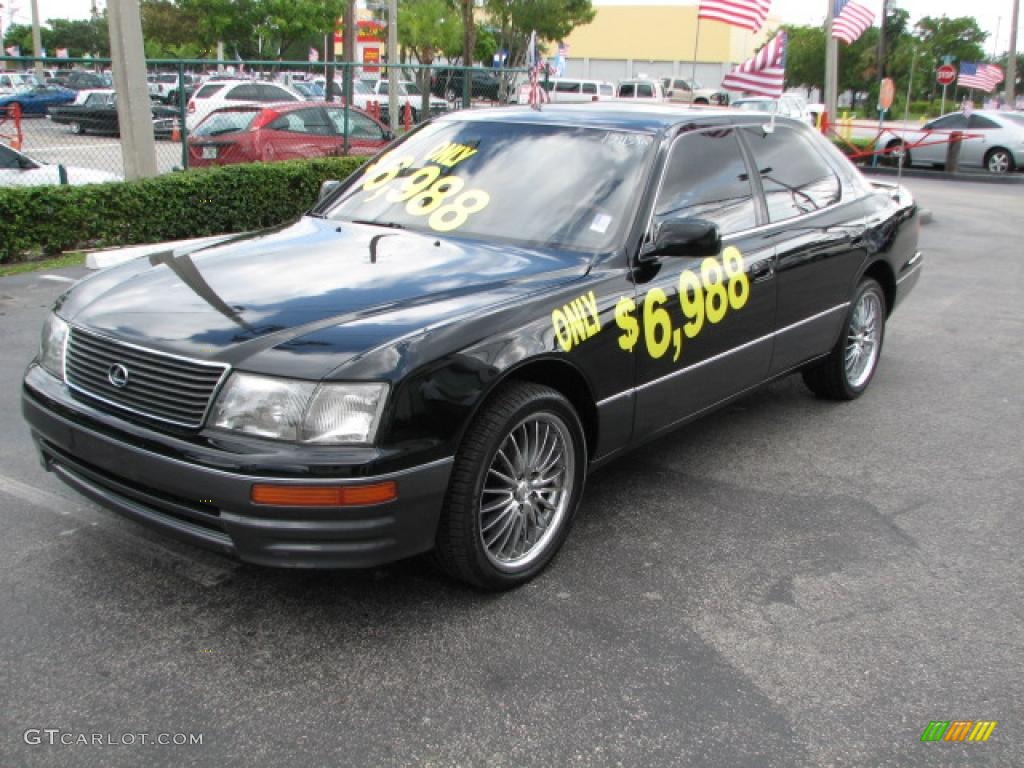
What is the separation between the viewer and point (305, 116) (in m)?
13.9

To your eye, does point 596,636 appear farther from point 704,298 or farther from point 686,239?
point 704,298

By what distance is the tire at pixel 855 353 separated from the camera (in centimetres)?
580

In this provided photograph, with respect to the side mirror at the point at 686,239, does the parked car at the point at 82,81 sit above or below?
above

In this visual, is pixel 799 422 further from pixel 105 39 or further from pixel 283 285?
pixel 105 39

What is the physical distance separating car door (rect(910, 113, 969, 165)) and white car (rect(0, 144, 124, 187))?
719 inches

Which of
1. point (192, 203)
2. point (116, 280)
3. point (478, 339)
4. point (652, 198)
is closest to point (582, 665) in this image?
point (478, 339)

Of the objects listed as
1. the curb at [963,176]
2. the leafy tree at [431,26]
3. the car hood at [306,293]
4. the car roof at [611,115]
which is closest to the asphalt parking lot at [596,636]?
the car hood at [306,293]

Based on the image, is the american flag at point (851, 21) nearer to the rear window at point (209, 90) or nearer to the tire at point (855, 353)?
the tire at point (855, 353)

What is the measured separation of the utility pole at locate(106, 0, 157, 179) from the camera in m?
10.1

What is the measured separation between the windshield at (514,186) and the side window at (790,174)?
91 cm

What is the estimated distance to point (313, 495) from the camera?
2.97 meters

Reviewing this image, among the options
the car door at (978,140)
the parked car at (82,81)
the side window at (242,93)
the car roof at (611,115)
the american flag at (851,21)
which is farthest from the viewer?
the side window at (242,93)

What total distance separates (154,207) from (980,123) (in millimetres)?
19542

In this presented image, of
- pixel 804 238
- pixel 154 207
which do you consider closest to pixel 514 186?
pixel 804 238
